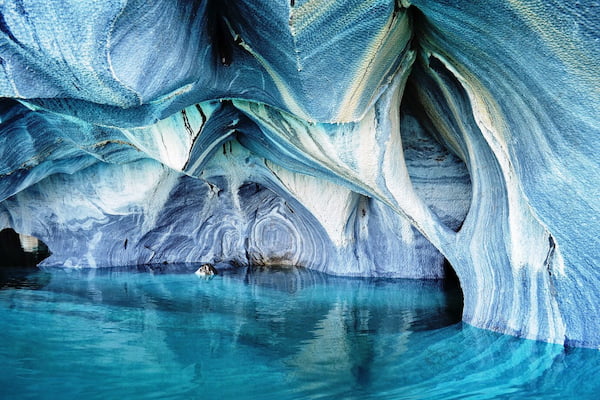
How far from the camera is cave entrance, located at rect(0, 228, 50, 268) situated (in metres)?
9.28

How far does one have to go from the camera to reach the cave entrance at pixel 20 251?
30.5 ft

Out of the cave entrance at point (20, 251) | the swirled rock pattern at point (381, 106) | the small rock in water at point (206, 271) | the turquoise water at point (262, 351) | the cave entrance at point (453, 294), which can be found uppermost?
the swirled rock pattern at point (381, 106)

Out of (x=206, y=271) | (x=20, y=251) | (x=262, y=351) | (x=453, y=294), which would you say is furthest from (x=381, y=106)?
(x=20, y=251)

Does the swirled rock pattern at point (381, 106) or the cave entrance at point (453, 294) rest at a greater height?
the swirled rock pattern at point (381, 106)

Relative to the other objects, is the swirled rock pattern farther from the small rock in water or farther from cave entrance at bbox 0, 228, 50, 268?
cave entrance at bbox 0, 228, 50, 268

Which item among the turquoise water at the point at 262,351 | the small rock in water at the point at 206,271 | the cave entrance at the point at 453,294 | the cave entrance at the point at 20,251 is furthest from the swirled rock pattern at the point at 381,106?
the cave entrance at the point at 20,251

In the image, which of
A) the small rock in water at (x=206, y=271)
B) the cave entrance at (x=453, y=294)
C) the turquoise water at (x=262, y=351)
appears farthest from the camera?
the small rock in water at (x=206, y=271)

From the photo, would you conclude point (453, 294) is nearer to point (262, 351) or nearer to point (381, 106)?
point (381, 106)

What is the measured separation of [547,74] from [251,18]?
2.09 m

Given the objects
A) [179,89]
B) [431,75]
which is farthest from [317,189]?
[179,89]

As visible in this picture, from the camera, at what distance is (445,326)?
4.50 m

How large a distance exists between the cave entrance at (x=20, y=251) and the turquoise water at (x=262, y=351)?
3.79m

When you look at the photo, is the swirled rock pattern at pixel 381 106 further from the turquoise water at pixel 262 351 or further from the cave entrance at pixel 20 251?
the cave entrance at pixel 20 251

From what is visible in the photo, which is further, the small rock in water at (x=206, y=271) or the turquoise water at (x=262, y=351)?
the small rock in water at (x=206, y=271)
